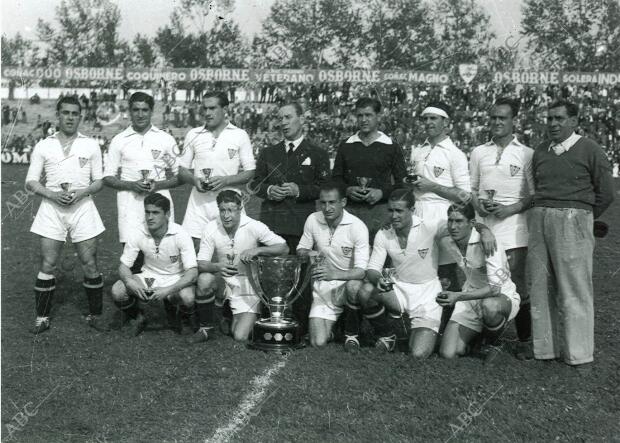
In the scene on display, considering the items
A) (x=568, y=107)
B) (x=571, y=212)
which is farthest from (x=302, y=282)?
(x=568, y=107)

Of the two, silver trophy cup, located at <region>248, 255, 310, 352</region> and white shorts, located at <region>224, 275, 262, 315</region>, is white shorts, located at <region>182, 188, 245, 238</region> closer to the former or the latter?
white shorts, located at <region>224, 275, 262, 315</region>

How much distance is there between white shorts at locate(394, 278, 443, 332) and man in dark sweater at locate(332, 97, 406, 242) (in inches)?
23.9

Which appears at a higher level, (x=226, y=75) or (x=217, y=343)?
(x=226, y=75)

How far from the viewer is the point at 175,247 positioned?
6074 mm

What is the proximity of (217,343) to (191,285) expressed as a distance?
0.56m

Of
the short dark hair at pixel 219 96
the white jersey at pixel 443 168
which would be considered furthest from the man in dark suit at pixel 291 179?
the white jersey at pixel 443 168

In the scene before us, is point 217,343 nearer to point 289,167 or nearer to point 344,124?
point 289,167

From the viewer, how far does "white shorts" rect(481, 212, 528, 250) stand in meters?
5.64

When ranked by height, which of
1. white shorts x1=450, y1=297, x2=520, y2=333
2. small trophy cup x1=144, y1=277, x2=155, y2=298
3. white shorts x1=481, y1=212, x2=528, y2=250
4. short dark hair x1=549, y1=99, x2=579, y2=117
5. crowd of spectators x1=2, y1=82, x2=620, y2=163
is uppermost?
crowd of spectators x1=2, y1=82, x2=620, y2=163

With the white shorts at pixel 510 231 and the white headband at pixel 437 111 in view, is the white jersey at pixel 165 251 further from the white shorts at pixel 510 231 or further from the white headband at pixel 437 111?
the white shorts at pixel 510 231

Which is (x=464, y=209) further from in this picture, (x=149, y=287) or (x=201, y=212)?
(x=149, y=287)

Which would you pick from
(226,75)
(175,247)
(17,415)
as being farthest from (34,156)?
(226,75)

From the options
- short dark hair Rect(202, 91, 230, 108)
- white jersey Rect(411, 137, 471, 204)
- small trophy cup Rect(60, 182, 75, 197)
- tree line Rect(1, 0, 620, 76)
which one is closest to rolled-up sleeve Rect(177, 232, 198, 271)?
small trophy cup Rect(60, 182, 75, 197)

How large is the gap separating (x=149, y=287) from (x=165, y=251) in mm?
345
